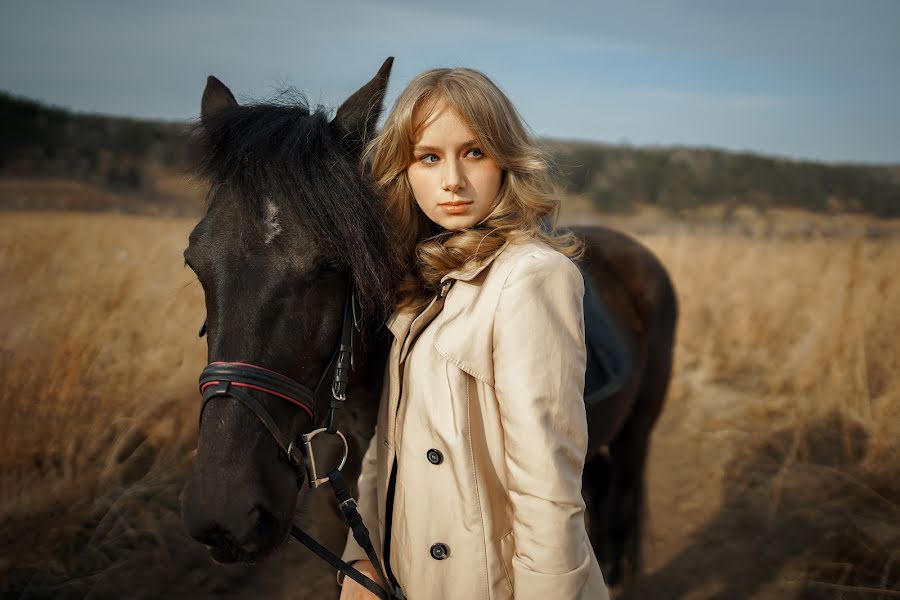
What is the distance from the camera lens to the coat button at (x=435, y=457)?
1.26m

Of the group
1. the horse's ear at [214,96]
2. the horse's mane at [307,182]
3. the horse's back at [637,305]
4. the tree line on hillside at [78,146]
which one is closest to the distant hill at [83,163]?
the tree line on hillside at [78,146]

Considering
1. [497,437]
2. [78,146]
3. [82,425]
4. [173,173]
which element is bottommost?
[82,425]

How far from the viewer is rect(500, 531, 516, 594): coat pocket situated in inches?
49.3

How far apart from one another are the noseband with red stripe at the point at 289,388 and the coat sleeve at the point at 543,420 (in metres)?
0.44

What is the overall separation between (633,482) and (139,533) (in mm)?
2859

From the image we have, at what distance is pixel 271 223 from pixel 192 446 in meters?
2.91

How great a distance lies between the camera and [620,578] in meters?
3.36

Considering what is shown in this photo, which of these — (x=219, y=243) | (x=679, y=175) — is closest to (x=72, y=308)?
(x=219, y=243)

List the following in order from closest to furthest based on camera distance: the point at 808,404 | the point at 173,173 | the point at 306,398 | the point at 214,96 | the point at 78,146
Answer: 1. the point at 306,398
2. the point at 214,96
3. the point at 808,404
4. the point at 173,173
5. the point at 78,146

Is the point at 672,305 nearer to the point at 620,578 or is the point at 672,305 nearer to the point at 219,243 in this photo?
the point at 620,578

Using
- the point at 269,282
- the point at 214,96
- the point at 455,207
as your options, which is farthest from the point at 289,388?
the point at 214,96

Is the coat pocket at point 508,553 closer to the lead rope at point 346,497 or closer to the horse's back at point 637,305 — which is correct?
the lead rope at point 346,497

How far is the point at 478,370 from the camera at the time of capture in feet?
4.02

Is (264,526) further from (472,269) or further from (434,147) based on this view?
(434,147)
